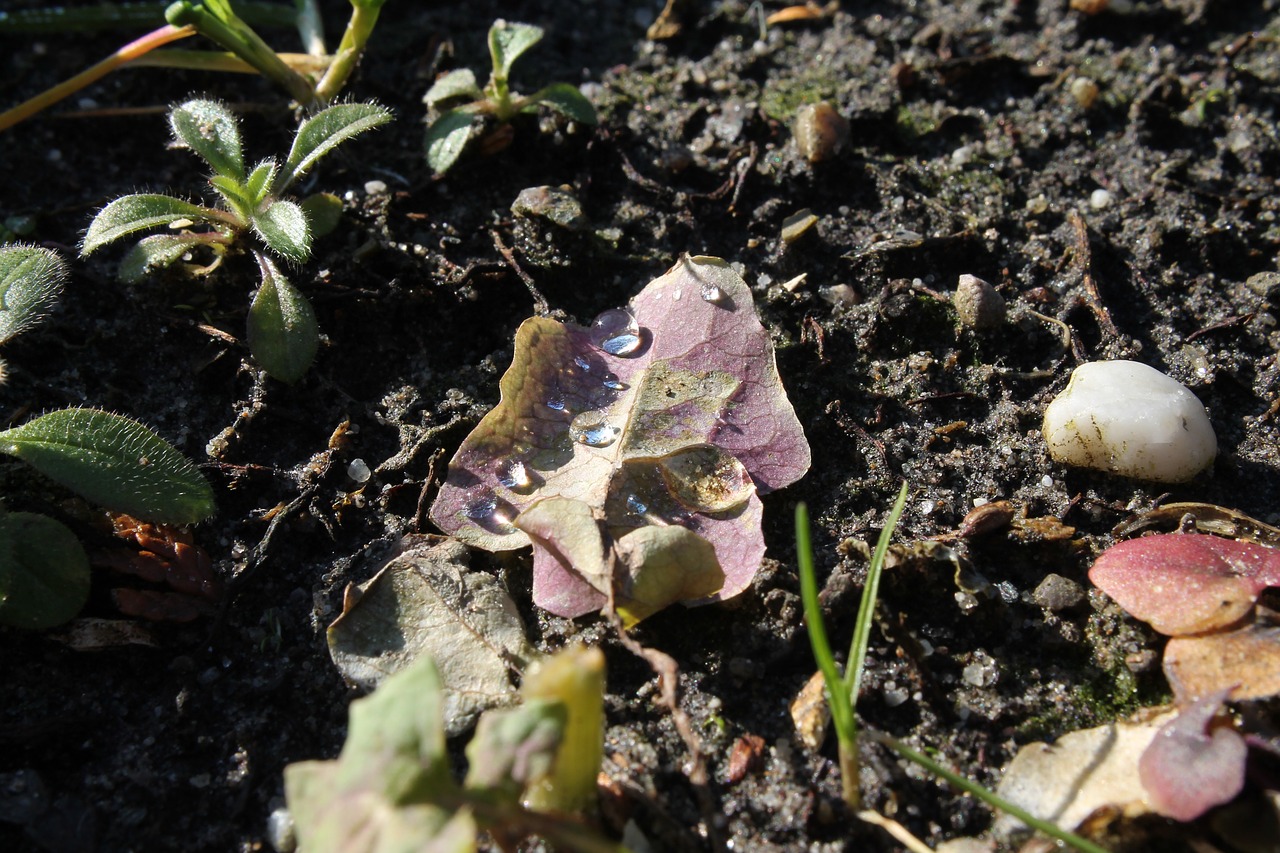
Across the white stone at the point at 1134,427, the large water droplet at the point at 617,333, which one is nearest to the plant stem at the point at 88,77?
the large water droplet at the point at 617,333

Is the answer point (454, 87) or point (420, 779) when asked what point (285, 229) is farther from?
point (420, 779)

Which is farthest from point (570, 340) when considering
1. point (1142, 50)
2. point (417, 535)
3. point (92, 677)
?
point (1142, 50)

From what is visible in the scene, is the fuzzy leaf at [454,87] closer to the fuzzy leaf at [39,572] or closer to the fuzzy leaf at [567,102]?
the fuzzy leaf at [567,102]

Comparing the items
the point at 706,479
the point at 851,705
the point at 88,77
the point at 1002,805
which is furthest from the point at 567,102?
the point at 1002,805

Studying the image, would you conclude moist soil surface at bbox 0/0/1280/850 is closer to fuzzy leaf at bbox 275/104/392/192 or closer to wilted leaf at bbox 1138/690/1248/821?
wilted leaf at bbox 1138/690/1248/821

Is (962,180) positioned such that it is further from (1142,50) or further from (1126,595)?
(1126,595)

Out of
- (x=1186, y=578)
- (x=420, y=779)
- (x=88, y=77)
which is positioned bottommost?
(x=1186, y=578)

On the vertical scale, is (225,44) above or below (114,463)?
above
